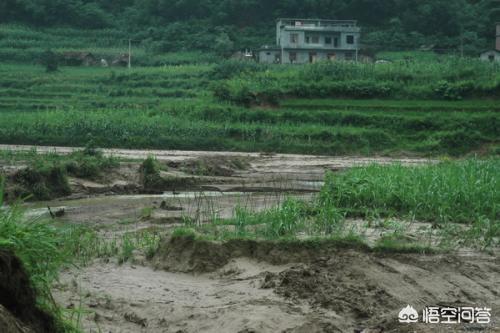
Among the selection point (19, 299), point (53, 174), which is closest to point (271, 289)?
point (19, 299)

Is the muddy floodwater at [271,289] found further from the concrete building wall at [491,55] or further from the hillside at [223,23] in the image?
the hillside at [223,23]

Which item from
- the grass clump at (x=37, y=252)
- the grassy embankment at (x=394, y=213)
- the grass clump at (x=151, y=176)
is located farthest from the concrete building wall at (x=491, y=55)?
the grass clump at (x=37, y=252)

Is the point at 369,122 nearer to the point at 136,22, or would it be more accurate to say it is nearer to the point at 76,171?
the point at 76,171

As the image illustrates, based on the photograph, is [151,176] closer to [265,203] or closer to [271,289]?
[265,203]

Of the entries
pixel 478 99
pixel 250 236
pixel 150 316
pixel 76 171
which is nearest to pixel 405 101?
pixel 478 99

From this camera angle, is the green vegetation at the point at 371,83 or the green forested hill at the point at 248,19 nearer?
the green vegetation at the point at 371,83

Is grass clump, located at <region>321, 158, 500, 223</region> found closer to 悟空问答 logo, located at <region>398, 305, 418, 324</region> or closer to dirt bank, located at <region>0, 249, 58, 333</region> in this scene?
悟空问答 logo, located at <region>398, 305, 418, 324</region>

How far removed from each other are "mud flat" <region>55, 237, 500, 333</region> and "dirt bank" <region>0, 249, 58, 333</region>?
36.7 inches

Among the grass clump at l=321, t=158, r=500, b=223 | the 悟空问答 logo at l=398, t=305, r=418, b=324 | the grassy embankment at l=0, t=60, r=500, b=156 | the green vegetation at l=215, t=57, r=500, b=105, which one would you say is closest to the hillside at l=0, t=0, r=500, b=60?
the grassy embankment at l=0, t=60, r=500, b=156

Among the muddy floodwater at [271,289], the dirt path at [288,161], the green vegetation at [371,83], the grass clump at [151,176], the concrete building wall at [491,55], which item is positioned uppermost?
the concrete building wall at [491,55]

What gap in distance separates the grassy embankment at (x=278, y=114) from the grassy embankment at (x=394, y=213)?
60.1 feet

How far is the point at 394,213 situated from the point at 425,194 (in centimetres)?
73

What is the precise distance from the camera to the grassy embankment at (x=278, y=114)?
32844 millimetres

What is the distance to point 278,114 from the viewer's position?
3603cm
